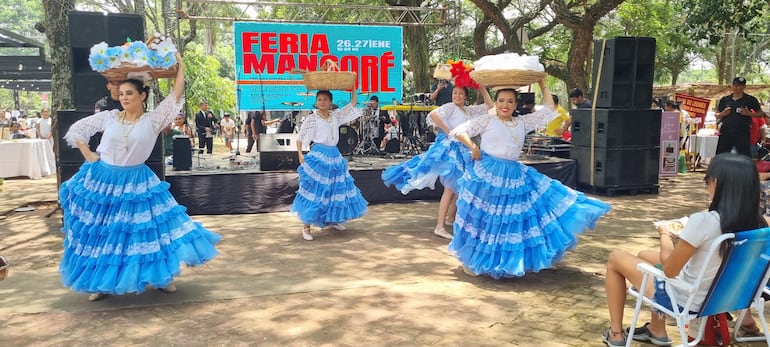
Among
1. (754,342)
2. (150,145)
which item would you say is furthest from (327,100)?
(754,342)

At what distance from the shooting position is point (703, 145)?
13.1 meters

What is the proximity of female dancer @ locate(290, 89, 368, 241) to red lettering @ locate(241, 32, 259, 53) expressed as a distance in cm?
663

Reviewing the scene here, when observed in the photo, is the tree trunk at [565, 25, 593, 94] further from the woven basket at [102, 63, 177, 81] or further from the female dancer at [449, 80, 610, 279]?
the woven basket at [102, 63, 177, 81]

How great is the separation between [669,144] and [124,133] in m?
Answer: 10.2

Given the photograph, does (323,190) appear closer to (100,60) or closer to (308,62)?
(100,60)

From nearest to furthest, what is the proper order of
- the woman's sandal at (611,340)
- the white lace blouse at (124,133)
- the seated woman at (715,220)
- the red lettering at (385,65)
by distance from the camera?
the seated woman at (715,220)
the woman's sandal at (611,340)
the white lace blouse at (124,133)
the red lettering at (385,65)

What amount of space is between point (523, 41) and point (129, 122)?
1660 centimetres

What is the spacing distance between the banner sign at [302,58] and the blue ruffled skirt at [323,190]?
19.4 feet

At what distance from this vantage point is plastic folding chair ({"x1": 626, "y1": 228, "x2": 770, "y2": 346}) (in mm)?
2752

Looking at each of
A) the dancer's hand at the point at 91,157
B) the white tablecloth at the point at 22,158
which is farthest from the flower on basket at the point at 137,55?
the white tablecloth at the point at 22,158

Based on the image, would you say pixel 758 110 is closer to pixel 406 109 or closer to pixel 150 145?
pixel 406 109

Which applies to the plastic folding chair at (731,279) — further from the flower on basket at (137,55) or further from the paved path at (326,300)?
the flower on basket at (137,55)

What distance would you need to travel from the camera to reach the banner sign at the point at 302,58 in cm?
1248

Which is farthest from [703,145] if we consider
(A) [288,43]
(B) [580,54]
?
(A) [288,43]
